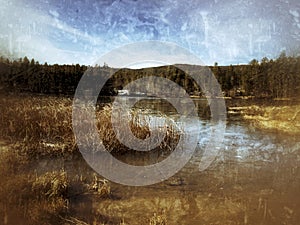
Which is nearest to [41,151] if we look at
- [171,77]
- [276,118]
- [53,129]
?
[53,129]

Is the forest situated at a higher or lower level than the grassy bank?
A: higher

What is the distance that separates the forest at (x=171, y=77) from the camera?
856 centimetres

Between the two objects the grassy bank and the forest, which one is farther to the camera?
the forest

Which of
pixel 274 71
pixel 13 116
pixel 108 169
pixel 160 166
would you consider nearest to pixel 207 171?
pixel 160 166

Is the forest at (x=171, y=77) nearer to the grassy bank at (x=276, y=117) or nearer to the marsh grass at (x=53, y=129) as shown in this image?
the grassy bank at (x=276, y=117)

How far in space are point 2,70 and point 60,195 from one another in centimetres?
632

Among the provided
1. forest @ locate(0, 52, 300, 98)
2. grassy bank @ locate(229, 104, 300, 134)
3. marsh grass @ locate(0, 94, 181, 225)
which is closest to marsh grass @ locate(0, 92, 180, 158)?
marsh grass @ locate(0, 94, 181, 225)

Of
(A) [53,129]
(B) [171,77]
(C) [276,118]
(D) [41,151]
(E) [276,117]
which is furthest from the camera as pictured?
(B) [171,77]

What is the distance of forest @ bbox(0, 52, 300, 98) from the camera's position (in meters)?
8.56

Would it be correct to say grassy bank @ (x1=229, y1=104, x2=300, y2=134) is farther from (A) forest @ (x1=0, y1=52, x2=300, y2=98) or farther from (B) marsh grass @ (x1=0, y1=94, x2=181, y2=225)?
(B) marsh grass @ (x1=0, y1=94, x2=181, y2=225)

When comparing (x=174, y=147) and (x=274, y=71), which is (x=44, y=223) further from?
(x=274, y=71)

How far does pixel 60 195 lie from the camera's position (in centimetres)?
331

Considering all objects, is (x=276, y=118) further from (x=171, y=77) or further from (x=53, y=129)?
(x=53, y=129)

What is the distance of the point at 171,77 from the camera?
47.1 feet
